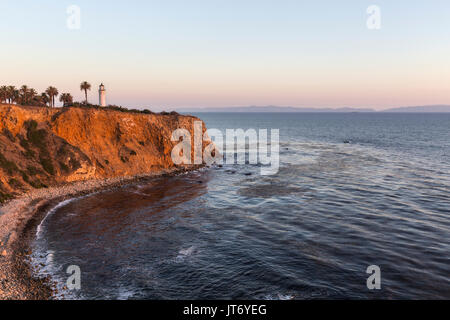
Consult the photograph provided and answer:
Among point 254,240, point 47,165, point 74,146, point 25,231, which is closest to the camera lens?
point 254,240

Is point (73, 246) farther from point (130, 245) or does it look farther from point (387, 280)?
point (387, 280)

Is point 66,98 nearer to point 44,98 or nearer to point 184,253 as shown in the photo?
point 44,98

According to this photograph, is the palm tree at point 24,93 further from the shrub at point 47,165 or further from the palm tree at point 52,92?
the shrub at point 47,165

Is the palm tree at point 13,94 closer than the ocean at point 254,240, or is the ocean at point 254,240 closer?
the ocean at point 254,240

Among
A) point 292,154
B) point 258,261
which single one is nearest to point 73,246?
point 258,261

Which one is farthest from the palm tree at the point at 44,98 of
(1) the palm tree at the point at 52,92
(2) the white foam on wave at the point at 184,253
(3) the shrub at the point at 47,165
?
(2) the white foam on wave at the point at 184,253

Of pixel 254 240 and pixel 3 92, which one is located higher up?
pixel 3 92

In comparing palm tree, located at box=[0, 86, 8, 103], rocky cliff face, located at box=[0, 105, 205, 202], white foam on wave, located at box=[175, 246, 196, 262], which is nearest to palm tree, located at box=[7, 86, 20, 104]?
palm tree, located at box=[0, 86, 8, 103]

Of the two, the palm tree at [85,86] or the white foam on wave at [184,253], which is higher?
the palm tree at [85,86]

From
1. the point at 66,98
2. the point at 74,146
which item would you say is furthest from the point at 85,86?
the point at 74,146
